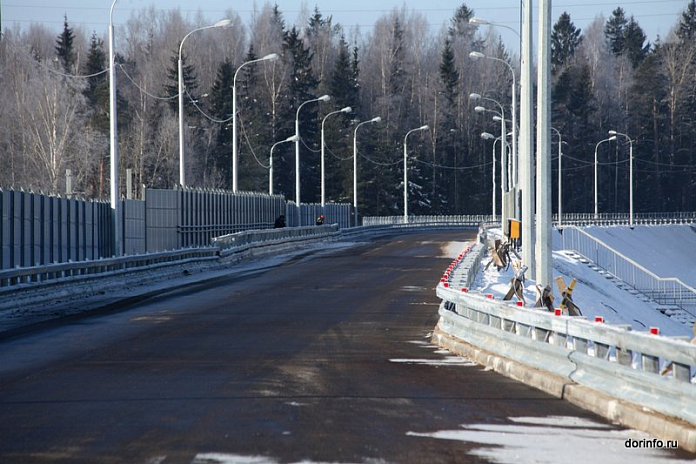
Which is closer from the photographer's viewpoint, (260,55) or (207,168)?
(207,168)

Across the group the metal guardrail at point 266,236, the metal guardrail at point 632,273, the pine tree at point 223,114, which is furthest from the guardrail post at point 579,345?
the pine tree at point 223,114

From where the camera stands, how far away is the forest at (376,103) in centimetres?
11238

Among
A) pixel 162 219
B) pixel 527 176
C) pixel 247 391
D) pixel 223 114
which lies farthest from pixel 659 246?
pixel 247 391

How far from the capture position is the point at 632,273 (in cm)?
6788

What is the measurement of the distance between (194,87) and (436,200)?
35028mm

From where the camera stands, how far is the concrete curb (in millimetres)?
9016

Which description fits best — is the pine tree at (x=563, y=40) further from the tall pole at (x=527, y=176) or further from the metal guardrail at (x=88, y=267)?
the tall pole at (x=527, y=176)

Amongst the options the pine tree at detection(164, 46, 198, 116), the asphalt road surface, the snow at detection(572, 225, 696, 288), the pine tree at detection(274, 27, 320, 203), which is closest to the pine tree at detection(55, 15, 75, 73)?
the pine tree at detection(164, 46, 198, 116)

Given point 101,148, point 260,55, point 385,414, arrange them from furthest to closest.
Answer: point 260,55 < point 101,148 < point 385,414

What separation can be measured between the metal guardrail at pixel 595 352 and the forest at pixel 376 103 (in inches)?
3292

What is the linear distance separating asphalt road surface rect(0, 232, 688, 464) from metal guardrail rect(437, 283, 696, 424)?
1.32 feet

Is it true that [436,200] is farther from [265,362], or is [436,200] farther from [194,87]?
[265,362]

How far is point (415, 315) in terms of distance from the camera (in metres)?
22.7

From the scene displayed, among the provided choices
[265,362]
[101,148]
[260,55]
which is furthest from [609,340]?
[260,55]
